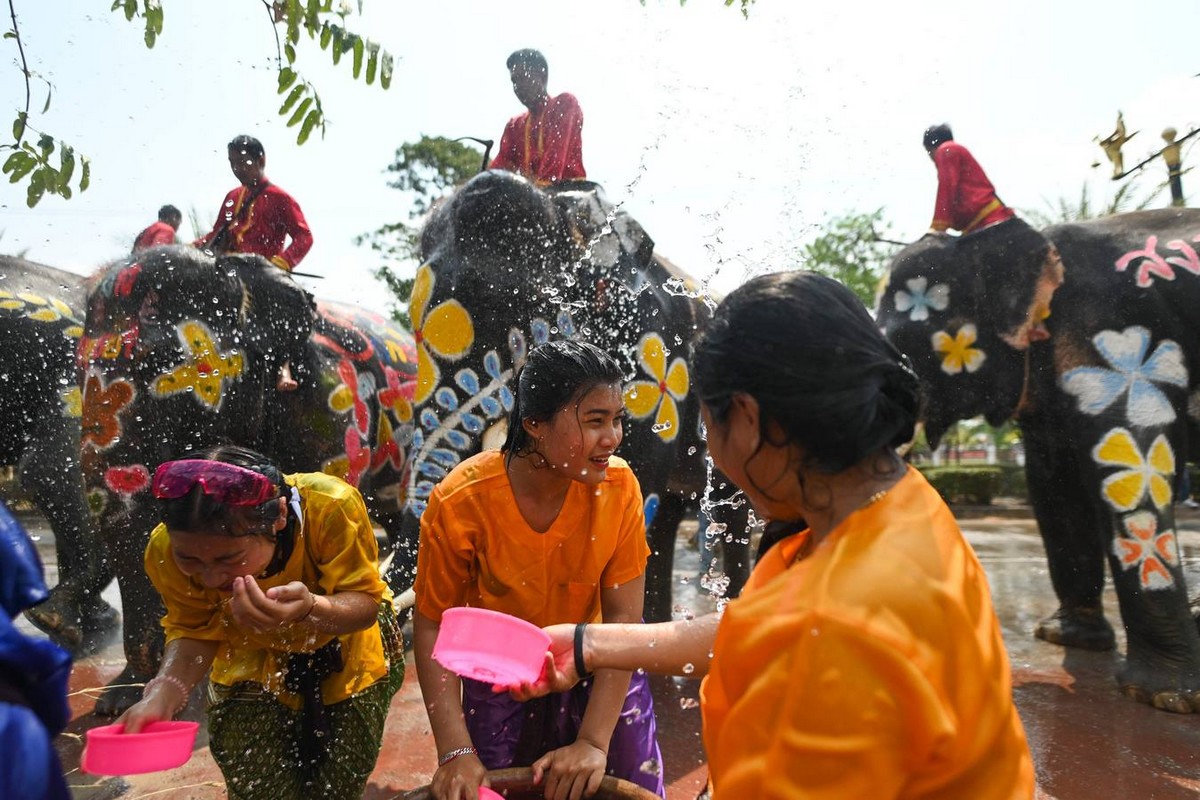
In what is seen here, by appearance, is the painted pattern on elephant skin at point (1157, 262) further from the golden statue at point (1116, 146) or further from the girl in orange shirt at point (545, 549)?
the girl in orange shirt at point (545, 549)

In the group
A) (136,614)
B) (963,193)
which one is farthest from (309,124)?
(963,193)

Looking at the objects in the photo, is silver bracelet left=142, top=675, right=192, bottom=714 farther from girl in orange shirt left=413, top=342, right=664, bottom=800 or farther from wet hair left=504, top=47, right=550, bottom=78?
wet hair left=504, top=47, right=550, bottom=78

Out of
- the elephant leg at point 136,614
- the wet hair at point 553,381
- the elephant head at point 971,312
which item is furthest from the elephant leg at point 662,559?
the wet hair at point 553,381

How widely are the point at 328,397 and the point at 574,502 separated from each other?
377cm

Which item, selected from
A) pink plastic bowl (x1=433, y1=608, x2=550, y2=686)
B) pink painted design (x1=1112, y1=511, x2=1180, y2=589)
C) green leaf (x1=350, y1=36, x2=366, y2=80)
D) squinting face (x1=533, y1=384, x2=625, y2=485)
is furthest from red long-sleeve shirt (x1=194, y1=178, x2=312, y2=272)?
pink painted design (x1=1112, y1=511, x2=1180, y2=589)

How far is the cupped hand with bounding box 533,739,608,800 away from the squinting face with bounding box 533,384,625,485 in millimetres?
662

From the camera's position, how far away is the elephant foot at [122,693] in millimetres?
4543

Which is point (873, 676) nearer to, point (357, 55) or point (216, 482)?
point (216, 482)

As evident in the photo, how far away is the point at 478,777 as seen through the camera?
6.98 ft

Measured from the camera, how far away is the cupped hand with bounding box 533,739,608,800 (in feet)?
6.92

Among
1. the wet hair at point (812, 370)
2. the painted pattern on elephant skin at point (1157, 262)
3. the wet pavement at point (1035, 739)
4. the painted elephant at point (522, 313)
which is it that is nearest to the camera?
the wet hair at point (812, 370)

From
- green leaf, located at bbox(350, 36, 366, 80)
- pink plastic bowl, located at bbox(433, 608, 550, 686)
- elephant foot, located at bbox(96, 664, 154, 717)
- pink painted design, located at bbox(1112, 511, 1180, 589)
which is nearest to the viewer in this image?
pink plastic bowl, located at bbox(433, 608, 550, 686)

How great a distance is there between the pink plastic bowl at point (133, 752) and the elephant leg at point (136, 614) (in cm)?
309

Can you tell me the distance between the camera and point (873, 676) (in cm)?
107
